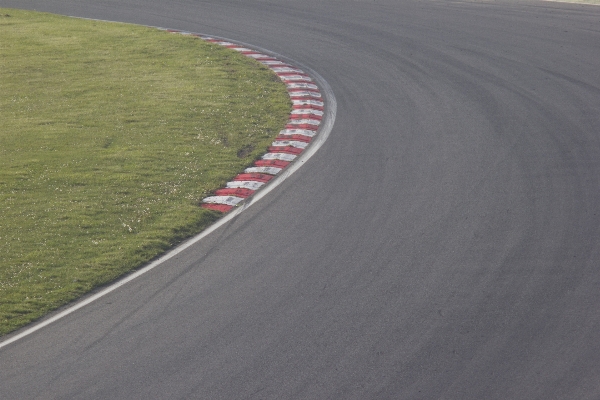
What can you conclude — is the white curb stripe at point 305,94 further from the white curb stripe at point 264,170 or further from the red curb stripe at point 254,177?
the red curb stripe at point 254,177

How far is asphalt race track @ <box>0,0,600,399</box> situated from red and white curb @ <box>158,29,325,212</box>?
415 millimetres

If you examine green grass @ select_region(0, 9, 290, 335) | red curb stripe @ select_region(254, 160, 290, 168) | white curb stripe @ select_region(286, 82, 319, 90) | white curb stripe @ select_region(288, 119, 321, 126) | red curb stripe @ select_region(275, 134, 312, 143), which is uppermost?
white curb stripe @ select_region(286, 82, 319, 90)

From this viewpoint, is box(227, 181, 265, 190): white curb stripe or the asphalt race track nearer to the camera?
the asphalt race track

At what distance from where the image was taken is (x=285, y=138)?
12.4m

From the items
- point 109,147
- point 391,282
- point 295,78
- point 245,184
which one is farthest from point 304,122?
point 391,282

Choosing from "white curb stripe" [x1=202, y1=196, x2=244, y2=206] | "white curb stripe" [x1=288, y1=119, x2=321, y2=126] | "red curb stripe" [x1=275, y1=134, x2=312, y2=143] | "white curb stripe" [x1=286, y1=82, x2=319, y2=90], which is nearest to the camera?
"white curb stripe" [x1=202, y1=196, x2=244, y2=206]

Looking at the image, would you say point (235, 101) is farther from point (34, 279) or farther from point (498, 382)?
point (498, 382)

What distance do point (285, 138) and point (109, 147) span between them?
8.88 ft

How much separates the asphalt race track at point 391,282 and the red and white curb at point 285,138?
415 millimetres

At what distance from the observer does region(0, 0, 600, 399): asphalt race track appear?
638 centimetres

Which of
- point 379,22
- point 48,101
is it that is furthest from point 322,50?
point 48,101

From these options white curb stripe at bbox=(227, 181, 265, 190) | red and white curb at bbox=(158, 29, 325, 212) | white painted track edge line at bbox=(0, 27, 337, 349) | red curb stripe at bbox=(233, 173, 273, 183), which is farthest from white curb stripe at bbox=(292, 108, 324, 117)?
white curb stripe at bbox=(227, 181, 265, 190)

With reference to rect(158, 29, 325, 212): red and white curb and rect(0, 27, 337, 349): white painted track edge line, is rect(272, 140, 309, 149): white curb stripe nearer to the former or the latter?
rect(158, 29, 325, 212): red and white curb

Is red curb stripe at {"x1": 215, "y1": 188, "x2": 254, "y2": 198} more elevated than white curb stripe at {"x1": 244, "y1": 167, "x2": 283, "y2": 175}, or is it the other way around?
white curb stripe at {"x1": 244, "y1": 167, "x2": 283, "y2": 175}
